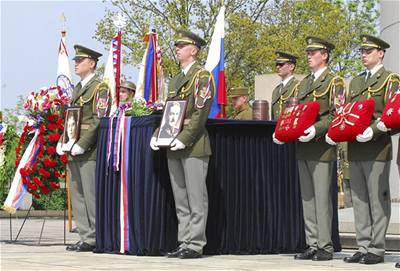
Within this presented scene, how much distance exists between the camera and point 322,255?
953 centimetres

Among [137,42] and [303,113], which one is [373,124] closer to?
[303,113]

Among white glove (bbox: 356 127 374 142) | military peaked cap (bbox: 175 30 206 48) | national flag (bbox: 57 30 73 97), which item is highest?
national flag (bbox: 57 30 73 97)

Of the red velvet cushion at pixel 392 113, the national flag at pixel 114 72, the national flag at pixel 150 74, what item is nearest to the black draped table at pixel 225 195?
the national flag at pixel 114 72

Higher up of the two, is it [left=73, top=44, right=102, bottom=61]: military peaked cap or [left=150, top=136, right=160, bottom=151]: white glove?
[left=73, top=44, right=102, bottom=61]: military peaked cap

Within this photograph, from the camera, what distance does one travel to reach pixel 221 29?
44.3ft

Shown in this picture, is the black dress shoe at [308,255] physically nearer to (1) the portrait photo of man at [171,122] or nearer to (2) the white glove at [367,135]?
(2) the white glove at [367,135]

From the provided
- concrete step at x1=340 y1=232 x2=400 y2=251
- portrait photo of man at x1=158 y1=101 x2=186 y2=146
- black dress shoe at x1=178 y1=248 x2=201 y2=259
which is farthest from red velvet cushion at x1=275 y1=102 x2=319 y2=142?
concrete step at x1=340 y1=232 x2=400 y2=251

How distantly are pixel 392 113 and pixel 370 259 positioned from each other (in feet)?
4.62

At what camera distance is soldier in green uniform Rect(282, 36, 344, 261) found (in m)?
9.54

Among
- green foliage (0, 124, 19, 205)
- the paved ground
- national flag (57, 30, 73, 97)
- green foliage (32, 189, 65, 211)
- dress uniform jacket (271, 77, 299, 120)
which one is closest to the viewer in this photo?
the paved ground

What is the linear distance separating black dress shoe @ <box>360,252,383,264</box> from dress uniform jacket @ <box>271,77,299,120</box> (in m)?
2.06

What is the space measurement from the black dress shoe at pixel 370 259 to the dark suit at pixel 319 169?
553 millimetres

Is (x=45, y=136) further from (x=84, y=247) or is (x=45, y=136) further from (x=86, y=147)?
(x=84, y=247)

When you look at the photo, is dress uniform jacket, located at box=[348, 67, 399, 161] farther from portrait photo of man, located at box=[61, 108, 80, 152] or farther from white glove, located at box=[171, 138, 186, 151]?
portrait photo of man, located at box=[61, 108, 80, 152]
